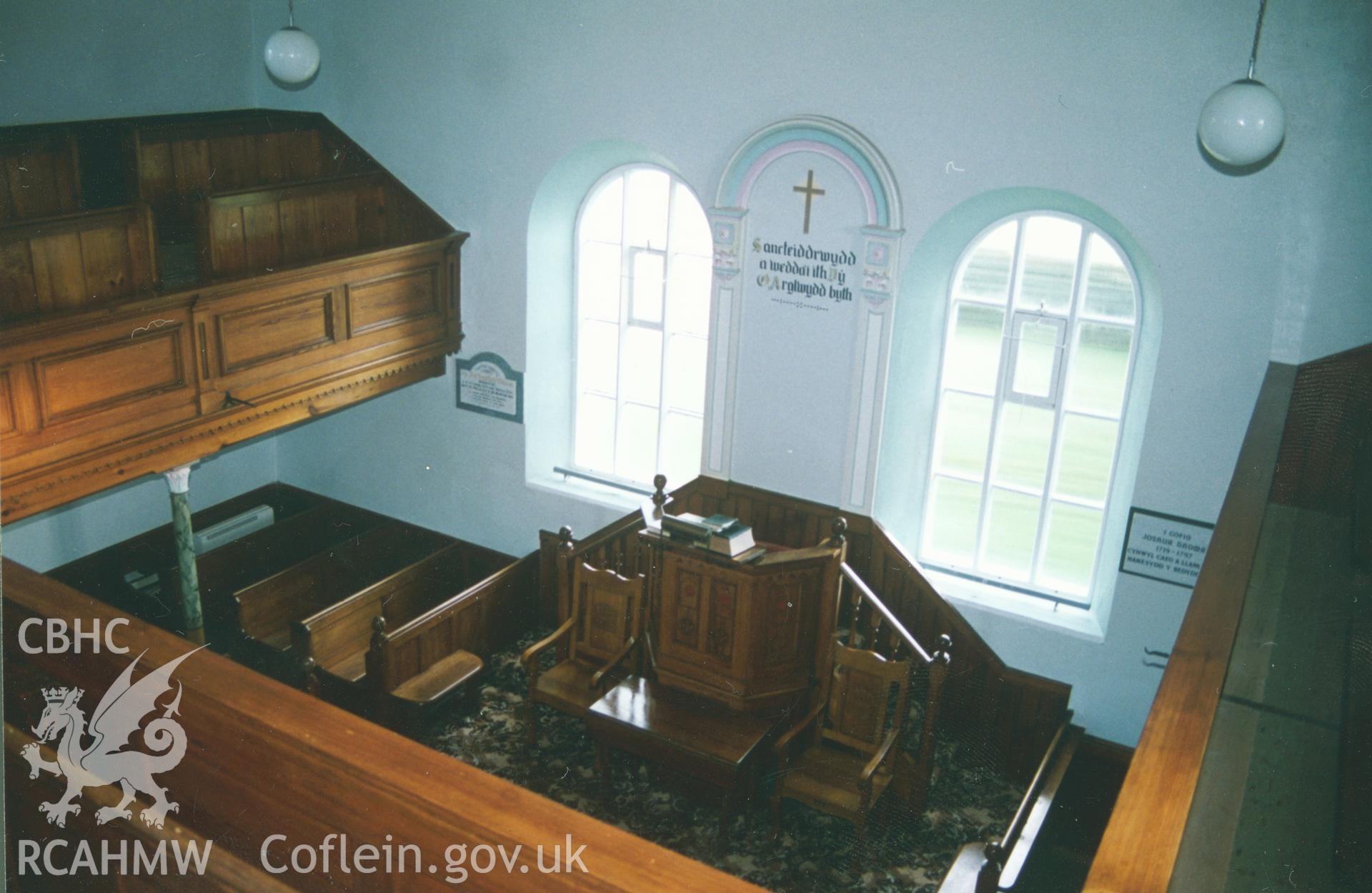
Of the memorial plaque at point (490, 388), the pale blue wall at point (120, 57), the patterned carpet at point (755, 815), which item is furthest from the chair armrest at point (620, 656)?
the pale blue wall at point (120, 57)

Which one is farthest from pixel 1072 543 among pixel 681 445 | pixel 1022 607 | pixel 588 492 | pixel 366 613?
pixel 366 613

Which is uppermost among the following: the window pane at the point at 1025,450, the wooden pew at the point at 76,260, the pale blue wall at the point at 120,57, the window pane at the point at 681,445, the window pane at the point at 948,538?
the pale blue wall at the point at 120,57

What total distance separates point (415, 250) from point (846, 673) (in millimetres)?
4831

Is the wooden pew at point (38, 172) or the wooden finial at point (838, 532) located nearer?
the wooden finial at point (838, 532)

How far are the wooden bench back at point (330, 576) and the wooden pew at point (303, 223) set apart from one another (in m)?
2.64

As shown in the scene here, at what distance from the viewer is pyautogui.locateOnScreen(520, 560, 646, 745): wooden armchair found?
26.1 feet

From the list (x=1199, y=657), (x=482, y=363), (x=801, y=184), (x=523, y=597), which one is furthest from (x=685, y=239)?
(x=1199, y=657)

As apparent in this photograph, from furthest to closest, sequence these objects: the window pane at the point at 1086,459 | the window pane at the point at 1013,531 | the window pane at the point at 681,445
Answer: the window pane at the point at 1086,459, the window pane at the point at 1013,531, the window pane at the point at 681,445

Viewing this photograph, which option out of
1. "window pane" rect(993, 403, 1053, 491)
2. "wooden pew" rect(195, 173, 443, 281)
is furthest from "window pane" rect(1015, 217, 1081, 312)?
"window pane" rect(993, 403, 1053, 491)

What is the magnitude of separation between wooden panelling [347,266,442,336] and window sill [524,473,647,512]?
1752 millimetres

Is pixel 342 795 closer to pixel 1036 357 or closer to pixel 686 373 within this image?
pixel 1036 357

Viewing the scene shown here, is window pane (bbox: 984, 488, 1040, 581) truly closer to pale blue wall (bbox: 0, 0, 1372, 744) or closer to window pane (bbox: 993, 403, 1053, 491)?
window pane (bbox: 993, 403, 1053, 491)

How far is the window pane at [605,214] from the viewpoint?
9.53 meters

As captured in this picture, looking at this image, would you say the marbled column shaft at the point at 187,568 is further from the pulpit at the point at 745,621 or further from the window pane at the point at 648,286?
the window pane at the point at 648,286
